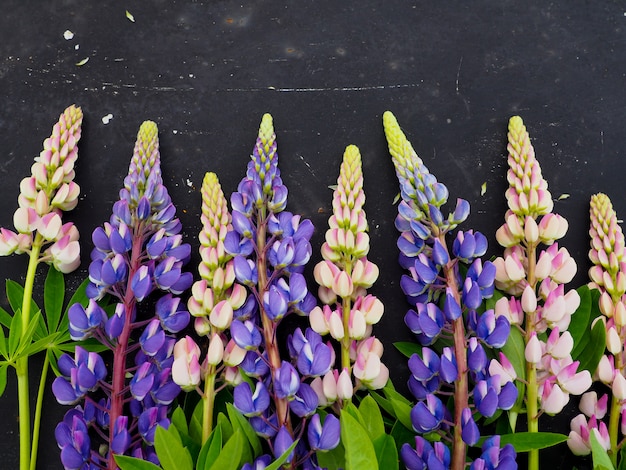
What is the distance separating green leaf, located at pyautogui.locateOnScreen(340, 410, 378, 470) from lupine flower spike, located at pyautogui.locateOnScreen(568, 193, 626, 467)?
1.83 feet

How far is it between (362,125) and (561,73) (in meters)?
0.55

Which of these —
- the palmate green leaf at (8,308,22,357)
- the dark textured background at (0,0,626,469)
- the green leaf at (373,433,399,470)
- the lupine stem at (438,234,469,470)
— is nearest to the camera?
the green leaf at (373,433,399,470)

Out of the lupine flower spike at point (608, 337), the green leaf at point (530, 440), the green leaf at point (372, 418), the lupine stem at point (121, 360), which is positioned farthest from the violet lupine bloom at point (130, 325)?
the lupine flower spike at point (608, 337)

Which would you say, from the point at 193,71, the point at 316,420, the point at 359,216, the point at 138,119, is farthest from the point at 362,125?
the point at 316,420

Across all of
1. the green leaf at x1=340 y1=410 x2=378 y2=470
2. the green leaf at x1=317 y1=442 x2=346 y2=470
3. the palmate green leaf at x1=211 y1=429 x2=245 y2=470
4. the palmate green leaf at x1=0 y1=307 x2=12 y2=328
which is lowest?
the green leaf at x1=317 y1=442 x2=346 y2=470

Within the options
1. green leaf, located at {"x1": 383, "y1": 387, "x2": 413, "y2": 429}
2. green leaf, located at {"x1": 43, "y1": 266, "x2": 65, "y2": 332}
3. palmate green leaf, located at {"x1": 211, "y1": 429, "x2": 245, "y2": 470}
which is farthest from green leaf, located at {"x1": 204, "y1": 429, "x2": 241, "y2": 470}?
green leaf, located at {"x1": 43, "y1": 266, "x2": 65, "y2": 332}

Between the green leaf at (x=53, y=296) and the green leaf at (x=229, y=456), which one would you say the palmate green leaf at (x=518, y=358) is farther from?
the green leaf at (x=53, y=296)

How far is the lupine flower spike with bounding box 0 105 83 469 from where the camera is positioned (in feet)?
4.44

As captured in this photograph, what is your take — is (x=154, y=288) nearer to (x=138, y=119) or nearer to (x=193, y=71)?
(x=138, y=119)

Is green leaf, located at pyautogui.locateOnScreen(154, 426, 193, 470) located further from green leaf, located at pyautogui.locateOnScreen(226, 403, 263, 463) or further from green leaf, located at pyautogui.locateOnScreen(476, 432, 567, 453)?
green leaf, located at pyautogui.locateOnScreen(476, 432, 567, 453)

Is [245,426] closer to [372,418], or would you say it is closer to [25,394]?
[372,418]

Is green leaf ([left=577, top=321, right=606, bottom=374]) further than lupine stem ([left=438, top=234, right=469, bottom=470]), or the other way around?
green leaf ([left=577, top=321, right=606, bottom=374])

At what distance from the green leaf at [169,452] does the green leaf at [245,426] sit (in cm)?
13

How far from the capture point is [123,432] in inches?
47.4
